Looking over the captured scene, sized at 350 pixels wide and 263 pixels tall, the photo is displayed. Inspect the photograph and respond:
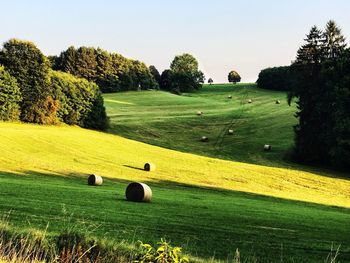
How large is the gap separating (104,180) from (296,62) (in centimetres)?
3926

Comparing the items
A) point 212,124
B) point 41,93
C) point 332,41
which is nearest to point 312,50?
point 332,41

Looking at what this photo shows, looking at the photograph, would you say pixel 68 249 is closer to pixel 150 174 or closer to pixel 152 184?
pixel 152 184

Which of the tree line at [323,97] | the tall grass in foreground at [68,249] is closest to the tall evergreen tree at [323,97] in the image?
the tree line at [323,97]

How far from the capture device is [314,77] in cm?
6200

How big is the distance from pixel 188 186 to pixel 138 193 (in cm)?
1419

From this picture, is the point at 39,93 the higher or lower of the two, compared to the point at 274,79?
lower

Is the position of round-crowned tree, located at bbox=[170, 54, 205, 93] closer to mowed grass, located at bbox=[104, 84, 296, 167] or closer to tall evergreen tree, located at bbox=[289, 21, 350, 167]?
mowed grass, located at bbox=[104, 84, 296, 167]

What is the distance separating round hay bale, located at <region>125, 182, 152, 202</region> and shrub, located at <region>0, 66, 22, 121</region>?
128 feet

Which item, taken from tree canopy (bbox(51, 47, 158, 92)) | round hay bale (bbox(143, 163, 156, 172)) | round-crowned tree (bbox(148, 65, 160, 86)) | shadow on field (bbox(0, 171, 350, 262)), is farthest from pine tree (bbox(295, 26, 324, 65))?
round-crowned tree (bbox(148, 65, 160, 86))

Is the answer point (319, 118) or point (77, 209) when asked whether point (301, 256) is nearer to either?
point (77, 209)

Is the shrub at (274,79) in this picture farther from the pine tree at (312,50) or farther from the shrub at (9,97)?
the shrub at (9,97)

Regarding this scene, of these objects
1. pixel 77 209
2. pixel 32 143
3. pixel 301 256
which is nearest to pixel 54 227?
pixel 77 209

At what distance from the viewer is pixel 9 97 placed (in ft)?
193

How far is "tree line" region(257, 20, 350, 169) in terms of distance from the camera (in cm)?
5594
